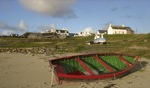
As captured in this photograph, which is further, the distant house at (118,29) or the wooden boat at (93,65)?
the distant house at (118,29)

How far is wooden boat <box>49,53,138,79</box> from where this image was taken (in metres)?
15.1

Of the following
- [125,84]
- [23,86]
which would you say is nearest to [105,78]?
[125,84]

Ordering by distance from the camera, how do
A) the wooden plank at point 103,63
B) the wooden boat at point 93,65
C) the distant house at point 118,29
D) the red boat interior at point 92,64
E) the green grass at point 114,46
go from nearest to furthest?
1. the wooden boat at point 93,65
2. the red boat interior at point 92,64
3. the wooden plank at point 103,63
4. the green grass at point 114,46
5. the distant house at point 118,29

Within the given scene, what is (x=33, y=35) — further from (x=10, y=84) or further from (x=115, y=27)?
(x=10, y=84)

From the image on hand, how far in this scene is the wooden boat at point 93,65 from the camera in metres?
15.1

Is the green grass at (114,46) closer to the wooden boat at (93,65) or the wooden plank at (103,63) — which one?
the wooden boat at (93,65)

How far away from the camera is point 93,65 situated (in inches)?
720

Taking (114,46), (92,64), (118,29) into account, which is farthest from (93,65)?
(118,29)

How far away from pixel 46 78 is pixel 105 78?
4272 mm

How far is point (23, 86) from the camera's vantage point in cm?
1372

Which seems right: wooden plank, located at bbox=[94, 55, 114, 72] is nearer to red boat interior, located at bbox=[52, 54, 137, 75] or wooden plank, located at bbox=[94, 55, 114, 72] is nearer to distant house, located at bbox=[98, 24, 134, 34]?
red boat interior, located at bbox=[52, 54, 137, 75]

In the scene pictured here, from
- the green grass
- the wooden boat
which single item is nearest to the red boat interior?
the wooden boat

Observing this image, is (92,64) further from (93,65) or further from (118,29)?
(118,29)

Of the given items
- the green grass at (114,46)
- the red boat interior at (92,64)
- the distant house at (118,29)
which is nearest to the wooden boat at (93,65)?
the red boat interior at (92,64)
